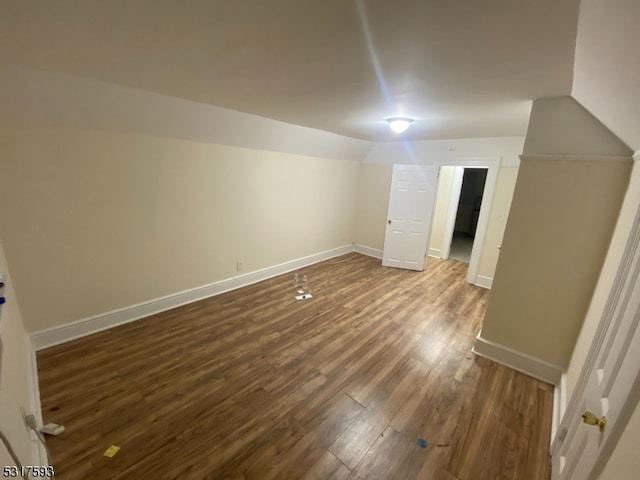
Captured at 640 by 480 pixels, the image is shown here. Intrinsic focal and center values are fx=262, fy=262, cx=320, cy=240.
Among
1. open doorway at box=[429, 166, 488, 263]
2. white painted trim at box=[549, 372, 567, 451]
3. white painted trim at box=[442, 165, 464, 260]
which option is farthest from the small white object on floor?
white painted trim at box=[442, 165, 464, 260]

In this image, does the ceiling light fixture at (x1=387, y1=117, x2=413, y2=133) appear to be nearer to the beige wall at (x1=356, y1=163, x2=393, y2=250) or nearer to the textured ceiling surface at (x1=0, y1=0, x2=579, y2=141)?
the textured ceiling surface at (x1=0, y1=0, x2=579, y2=141)

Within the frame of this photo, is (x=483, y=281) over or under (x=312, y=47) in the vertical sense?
under

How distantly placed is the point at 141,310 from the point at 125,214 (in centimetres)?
110

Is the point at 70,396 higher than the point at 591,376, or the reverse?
the point at 591,376

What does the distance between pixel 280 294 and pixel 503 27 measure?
11.3 feet

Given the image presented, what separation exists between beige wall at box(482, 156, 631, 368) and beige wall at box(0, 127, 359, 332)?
3091 millimetres

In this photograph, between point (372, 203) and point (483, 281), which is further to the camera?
point (372, 203)

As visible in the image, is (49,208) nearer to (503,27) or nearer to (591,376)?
(503,27)

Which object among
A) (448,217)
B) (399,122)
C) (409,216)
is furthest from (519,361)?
(448,217)

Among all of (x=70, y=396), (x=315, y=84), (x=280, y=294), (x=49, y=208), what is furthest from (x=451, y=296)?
(x=49, y=208)

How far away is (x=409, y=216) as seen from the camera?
4848 millimetres

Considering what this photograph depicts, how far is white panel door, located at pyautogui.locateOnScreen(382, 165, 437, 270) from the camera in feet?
15.2

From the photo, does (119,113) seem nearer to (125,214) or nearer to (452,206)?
(125,214)

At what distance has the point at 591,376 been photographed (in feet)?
4.59
